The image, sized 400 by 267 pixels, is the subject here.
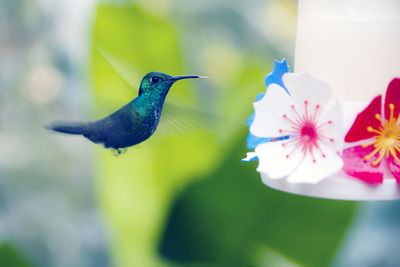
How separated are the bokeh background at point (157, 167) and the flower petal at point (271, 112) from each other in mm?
708

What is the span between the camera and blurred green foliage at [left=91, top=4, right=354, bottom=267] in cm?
143

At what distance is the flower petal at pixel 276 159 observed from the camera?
65 cm

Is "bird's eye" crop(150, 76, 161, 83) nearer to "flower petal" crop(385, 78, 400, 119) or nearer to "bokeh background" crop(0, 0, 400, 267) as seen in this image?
"flower petal" crop(385, 78, 400, 119)

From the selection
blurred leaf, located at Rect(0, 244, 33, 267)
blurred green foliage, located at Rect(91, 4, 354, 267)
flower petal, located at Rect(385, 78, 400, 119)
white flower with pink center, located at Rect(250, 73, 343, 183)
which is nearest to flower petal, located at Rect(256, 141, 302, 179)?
white flower with pink center, located at Rect(250, 73, 343, 183)

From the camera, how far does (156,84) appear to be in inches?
25.7

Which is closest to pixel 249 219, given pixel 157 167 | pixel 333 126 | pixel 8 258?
pixel 157 167

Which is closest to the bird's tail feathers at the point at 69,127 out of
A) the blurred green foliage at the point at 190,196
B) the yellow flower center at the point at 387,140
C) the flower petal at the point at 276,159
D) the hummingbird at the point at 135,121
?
the hummingbird at the point at 135,121

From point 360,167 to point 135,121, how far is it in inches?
8.7

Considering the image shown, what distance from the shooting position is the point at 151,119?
0.61 meters

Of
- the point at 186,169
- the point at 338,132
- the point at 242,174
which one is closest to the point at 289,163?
the point at 338,132

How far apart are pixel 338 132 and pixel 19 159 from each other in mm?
1597

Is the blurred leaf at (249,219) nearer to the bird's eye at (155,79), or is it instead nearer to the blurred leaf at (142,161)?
the blurred leaf at (142,161)

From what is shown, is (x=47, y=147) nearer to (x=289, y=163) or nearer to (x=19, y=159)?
(x=19, y=159)

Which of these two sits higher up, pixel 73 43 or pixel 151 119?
pixel 151 119
